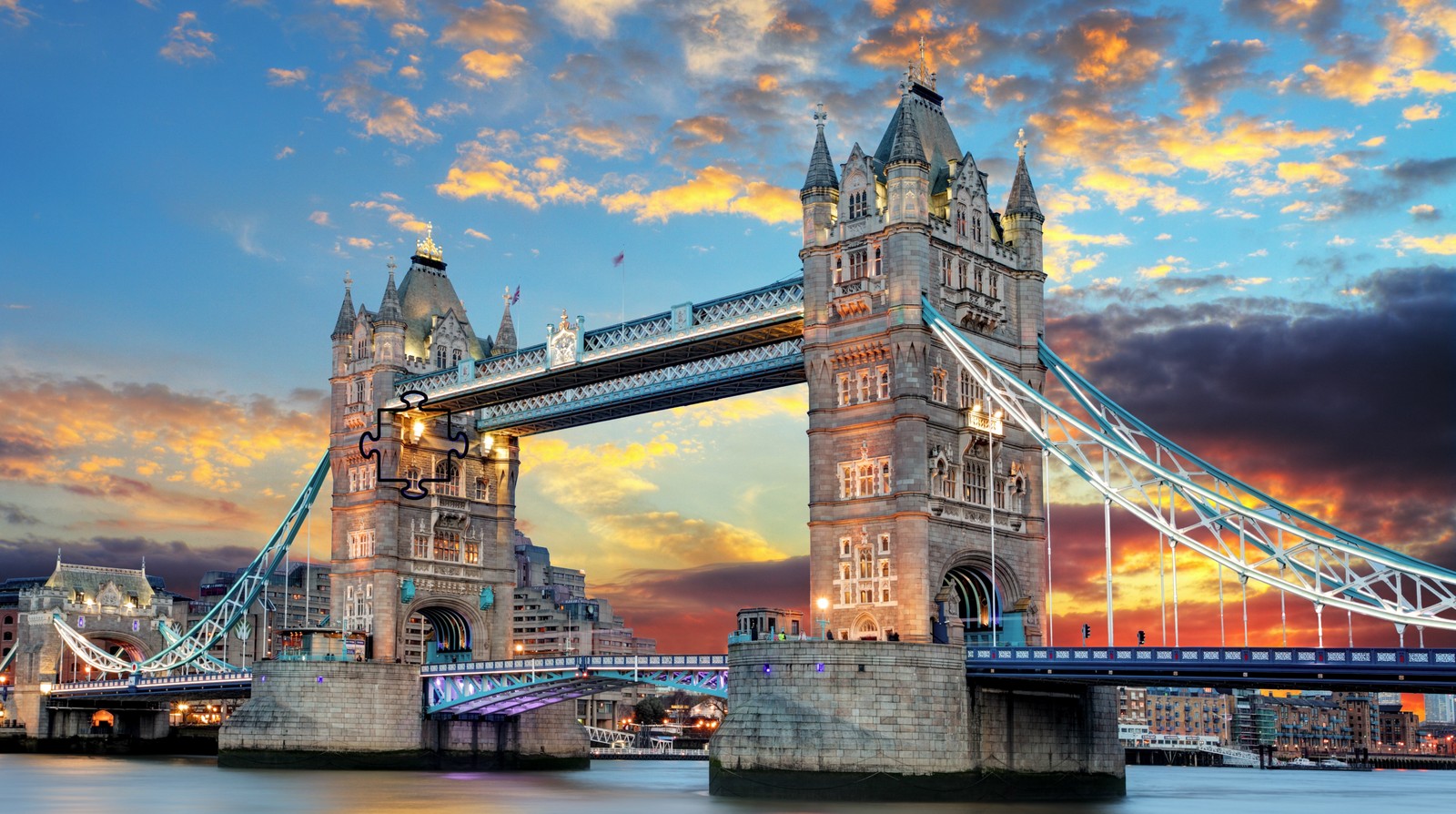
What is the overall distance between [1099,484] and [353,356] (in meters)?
52.6

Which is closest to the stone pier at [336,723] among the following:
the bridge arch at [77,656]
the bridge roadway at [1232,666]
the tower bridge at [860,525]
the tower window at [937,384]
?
the tower bridge at [860,525]

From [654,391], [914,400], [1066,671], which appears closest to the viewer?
[1066,671]

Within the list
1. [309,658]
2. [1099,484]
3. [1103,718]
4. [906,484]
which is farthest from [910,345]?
[309,658]

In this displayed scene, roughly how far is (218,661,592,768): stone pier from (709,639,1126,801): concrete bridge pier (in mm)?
31174

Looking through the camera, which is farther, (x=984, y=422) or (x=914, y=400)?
(x=984, y=422)

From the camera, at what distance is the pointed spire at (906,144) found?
2719 inches

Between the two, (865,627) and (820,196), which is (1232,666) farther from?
(820,196)

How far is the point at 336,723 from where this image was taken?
87.2 metres

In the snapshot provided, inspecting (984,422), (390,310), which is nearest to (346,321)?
(390,310)

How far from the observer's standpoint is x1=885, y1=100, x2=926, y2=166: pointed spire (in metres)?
69.1

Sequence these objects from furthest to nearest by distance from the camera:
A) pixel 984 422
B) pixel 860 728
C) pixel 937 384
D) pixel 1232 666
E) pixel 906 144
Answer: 1. pixel 984 422
2. pixel 906 144
3. pixel 937 384
4. pixel 860 728
5. pixel 1232 666

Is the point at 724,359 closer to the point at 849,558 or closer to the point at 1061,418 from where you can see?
the point at 849,558

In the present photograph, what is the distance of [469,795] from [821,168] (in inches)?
1231

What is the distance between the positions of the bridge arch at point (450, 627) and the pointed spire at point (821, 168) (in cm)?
3734
